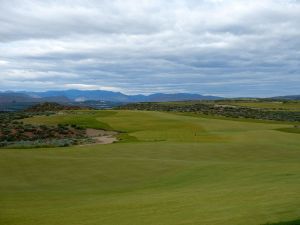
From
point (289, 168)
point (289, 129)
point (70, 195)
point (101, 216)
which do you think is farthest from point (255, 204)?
point (289, 129)

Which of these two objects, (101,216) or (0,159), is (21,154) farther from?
(101,216)

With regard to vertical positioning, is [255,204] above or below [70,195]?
above

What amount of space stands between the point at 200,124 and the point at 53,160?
42.3m

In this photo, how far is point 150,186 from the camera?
24.3m

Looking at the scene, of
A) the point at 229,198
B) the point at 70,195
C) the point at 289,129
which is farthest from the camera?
the point at 289,129

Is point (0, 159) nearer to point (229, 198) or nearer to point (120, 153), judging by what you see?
point (120, 153)

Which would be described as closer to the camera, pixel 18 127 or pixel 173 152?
pixel 173 152

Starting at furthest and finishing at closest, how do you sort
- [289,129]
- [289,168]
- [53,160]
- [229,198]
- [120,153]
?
[289,129] → [120,153] → [53,160] → [289,168] → [229,198]

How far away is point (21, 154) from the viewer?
33.4 metres

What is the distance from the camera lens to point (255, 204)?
15367mm

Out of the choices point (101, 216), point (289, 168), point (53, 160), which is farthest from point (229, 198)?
point (53, 160)

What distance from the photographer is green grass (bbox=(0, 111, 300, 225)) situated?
14883 millimetres

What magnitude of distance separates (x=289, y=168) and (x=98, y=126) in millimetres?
45911

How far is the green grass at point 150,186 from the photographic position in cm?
1488
